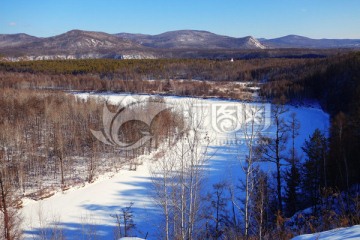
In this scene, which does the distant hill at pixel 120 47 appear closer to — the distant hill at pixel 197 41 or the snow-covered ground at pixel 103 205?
the distant hill at pixel 197 41

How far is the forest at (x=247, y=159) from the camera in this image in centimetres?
918

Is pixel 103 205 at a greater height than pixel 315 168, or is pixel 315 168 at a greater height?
pixel 315 168

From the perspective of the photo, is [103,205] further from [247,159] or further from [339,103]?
[339,103]

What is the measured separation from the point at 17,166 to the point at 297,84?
119 ft

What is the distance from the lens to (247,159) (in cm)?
753

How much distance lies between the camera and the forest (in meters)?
9.18

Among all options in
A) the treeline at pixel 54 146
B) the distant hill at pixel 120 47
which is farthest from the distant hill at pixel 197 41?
the treeline at pixel 54 146

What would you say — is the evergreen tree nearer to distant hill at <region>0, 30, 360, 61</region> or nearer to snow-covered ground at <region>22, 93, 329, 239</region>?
snow-covered ground at <region>22, 93, 329, 239</region>

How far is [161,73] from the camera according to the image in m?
65.6

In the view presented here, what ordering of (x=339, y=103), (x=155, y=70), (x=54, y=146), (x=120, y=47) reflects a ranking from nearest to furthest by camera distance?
(x=54, y=146), (x=339, y=103), (x=155, y=70), (x=120, y=47)

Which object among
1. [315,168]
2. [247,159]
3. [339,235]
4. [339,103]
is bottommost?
[315,168]

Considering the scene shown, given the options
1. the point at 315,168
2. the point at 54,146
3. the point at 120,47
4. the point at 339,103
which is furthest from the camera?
the point at 120,47

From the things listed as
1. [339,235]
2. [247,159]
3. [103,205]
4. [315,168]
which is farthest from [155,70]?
[339,235]

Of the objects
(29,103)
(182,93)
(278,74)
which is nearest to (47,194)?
(29,103)
